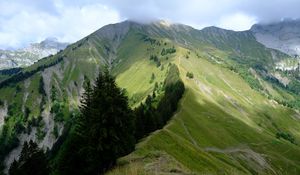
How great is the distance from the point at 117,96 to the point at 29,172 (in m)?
33.0

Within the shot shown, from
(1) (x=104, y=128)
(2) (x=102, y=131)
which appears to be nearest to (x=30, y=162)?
(2) (x=102, y=131)

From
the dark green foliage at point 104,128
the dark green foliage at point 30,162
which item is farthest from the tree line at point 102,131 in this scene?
the dark green foliage at point 30,162

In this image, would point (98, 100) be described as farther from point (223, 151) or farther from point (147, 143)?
point (223, 151)

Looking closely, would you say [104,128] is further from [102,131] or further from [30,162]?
[30,162]

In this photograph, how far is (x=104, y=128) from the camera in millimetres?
43156

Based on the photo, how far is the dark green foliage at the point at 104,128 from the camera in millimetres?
43156

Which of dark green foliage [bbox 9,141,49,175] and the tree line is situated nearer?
the tree line

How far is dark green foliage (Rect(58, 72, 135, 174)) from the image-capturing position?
142 ft

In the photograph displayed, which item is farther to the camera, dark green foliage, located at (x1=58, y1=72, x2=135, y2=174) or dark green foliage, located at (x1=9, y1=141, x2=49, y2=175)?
dark green foliage, located at (x1=9, y1=141, x2=49, y2=175)

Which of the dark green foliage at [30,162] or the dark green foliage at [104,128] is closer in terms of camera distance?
the dark green foliage at [104,128]

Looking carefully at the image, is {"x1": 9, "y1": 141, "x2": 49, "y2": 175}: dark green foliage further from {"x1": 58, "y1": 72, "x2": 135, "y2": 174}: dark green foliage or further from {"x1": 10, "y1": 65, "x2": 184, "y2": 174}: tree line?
{"x1": 58, "y1": 72, "x2": 135, "y2": 174}: dark green foliage

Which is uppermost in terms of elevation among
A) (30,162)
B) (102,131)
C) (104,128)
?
(104,128)

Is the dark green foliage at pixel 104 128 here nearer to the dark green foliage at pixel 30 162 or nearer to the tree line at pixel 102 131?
the tree line at pixel 102 131

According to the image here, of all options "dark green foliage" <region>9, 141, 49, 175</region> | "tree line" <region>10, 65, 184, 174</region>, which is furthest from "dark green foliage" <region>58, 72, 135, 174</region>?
"dark green foliage" <region>9, 141, 49, 175</region>
